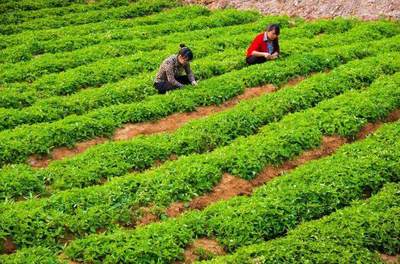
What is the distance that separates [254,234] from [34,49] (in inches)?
636

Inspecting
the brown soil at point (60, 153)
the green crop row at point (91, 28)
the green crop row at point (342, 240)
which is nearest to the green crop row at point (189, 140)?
the brown soil at point (60, 153)

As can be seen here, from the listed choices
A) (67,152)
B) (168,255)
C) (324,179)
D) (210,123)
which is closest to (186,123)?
(210,123)

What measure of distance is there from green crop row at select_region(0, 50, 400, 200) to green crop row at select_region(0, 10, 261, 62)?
9.62 m

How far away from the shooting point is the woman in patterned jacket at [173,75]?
2020 centimetres

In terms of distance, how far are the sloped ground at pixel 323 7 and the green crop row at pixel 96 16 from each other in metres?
3.15

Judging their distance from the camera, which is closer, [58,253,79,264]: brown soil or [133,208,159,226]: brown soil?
[58,253,79,264]: brown soil

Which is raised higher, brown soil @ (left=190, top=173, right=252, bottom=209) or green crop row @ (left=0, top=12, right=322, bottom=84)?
green crop row @ (left=0, top=12, right=322, bottom=84)

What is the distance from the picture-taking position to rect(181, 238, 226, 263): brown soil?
12867 mm

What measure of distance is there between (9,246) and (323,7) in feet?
76.1

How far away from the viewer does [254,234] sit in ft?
43.8

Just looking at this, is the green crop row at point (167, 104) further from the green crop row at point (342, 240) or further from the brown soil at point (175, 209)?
the green crop row at point (342, 240)

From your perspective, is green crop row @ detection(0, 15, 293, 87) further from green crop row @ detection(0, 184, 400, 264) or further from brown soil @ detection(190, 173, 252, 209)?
green crop row @ detection(0, 184, 400, 264)

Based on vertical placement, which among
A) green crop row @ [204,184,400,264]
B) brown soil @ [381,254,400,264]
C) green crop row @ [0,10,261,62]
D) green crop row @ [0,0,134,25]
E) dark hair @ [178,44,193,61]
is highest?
green crop row @ [0,0,134,25]

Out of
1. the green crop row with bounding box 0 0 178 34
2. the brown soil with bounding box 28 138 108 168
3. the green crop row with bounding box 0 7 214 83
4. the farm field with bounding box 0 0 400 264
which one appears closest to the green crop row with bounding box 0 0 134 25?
the green crop row with bounding box 0 0 178 34
